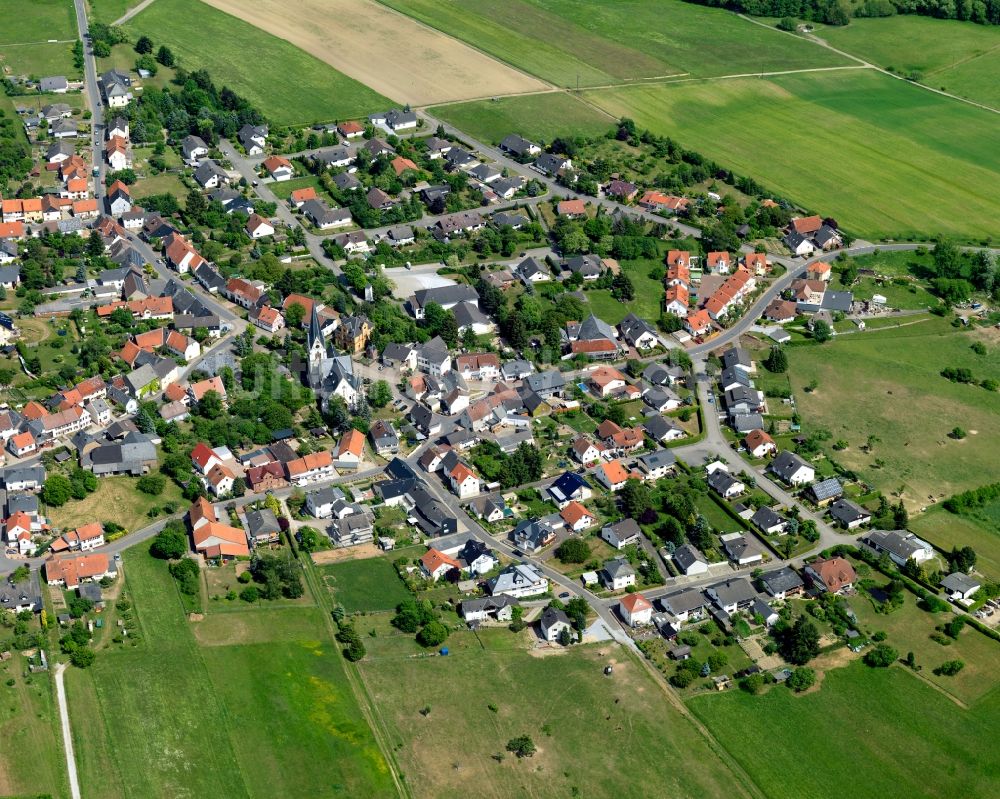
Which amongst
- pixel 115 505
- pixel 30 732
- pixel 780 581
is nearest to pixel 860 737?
pixel 780 581

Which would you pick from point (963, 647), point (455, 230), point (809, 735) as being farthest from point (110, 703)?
point (455, 230)

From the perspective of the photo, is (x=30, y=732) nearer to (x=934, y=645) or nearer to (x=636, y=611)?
(x=636, y=611)

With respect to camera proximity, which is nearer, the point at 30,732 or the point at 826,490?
the point at 30,732

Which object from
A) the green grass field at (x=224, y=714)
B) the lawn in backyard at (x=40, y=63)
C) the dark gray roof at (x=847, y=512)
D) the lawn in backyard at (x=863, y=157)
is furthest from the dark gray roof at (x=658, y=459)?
the lawn in backyard at (x=40, y=63)

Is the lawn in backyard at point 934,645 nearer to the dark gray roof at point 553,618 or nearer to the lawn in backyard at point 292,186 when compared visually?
the dark gray roof at point 553,618

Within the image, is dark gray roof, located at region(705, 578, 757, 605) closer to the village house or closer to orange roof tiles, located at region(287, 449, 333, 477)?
the village house

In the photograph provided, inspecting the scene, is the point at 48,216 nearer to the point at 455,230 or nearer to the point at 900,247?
the point at 455,230

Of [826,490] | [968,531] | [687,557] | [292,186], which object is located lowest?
[968,531]

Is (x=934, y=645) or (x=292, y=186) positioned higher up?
(x=292, y=186)
